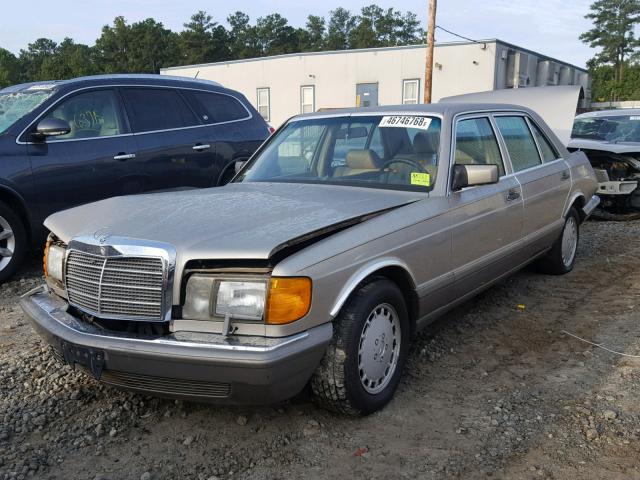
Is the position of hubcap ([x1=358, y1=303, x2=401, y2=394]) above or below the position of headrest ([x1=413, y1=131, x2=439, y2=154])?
below

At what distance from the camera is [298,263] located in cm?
283

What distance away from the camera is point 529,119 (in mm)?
5574

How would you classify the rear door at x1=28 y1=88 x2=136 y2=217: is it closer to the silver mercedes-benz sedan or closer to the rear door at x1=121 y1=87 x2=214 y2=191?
the rear door at x1=121 y1=87 x2=214 y2=191

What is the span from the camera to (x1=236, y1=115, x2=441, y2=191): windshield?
4.10 meters

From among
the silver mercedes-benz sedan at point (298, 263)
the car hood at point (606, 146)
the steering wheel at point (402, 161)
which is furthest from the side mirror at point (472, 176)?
the car hood at point (606, 146)

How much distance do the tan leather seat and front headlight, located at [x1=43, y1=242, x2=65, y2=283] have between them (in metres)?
1.84

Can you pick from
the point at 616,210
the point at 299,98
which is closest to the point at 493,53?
the point at 299,98

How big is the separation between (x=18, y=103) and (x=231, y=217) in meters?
3.93

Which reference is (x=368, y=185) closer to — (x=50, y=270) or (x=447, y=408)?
(x=447, y=408)

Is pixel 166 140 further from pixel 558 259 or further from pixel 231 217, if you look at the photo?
pixel 558 259

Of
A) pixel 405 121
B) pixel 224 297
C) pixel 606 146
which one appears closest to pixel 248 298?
pixel 224 297

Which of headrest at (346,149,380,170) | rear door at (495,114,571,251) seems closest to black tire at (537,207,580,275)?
rear door at (495,114,571,251)

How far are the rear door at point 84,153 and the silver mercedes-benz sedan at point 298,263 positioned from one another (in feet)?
6.55

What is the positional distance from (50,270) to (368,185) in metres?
2.02
